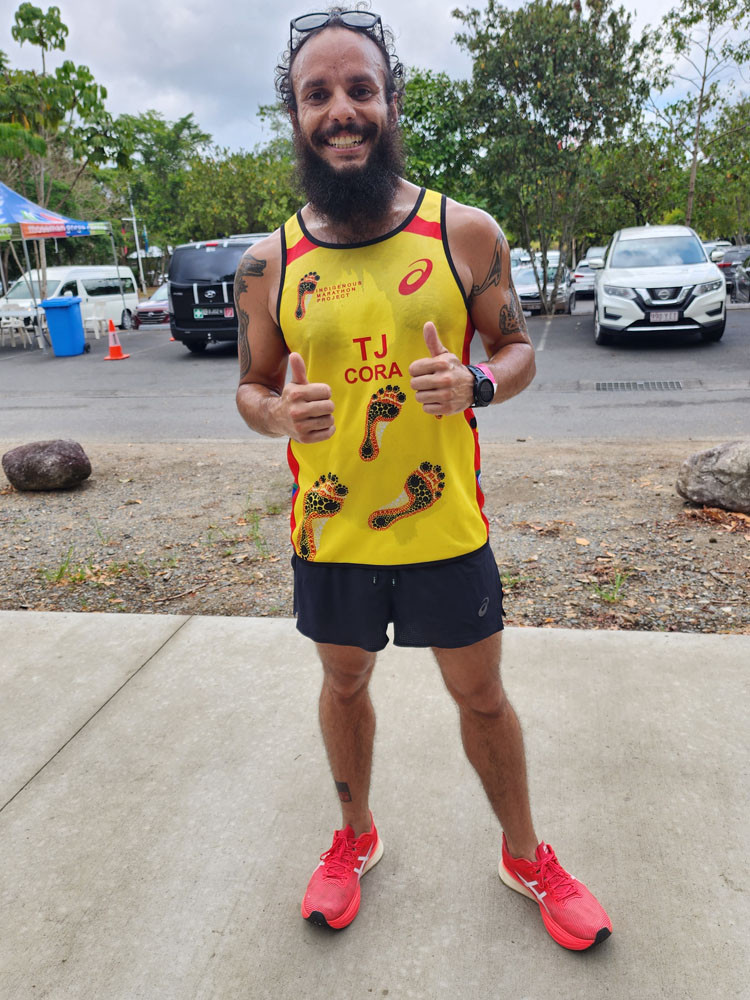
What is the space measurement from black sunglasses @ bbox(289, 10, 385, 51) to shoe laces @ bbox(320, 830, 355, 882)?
2.04 meters

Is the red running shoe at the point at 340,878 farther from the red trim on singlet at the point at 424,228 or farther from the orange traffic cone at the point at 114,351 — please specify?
the orange traffic cone at the point at 114,351

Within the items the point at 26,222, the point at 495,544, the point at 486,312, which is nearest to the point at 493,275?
the point at 486,312

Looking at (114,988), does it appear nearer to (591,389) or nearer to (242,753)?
(242,753)

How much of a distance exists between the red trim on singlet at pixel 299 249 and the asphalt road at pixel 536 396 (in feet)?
19.0

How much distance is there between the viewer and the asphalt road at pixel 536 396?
8.12 metres

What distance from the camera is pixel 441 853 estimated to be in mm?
2277

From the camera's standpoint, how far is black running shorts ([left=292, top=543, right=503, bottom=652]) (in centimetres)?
191

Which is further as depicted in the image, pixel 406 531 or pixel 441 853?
pixel 441 853

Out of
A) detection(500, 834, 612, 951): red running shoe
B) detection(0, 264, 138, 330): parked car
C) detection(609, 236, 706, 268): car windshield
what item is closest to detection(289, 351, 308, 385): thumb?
detection(500, 834, 612, 951): red running shoe

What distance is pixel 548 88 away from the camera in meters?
15.3

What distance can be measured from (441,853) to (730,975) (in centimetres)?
76

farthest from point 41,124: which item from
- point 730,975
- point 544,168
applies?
point 730,975

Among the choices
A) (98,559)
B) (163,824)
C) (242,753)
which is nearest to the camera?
(163,824)

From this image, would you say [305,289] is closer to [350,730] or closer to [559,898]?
[350,730]
